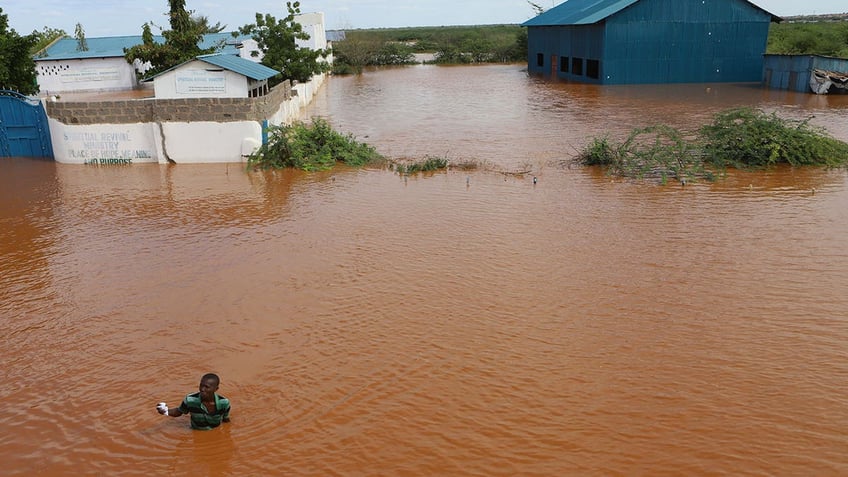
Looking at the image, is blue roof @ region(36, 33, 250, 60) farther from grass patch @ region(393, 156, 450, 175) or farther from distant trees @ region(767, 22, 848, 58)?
distant trees @ region(767, 22, 848, 58)

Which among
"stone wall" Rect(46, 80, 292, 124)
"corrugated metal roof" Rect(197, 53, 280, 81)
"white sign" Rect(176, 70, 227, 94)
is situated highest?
"corrugated metal roof" Rect(197, 53, 280, 81)

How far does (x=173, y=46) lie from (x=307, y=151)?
47.3 feet

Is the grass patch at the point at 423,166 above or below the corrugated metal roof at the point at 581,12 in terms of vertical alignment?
below

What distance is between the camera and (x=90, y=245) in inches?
494

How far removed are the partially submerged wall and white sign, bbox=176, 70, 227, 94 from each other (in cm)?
115

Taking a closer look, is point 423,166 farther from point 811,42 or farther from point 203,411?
point 811,42

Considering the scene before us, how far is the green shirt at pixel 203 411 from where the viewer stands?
6.50 metres

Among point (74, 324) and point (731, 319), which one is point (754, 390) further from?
point (74, 324)

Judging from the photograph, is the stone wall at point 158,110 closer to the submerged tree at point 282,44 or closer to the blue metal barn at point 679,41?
the submerged tree at point 282,44

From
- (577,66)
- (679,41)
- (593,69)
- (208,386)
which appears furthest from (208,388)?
(577,66)

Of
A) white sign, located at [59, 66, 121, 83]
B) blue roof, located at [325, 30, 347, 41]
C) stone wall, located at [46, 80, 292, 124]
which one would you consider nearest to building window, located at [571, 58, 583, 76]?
white sign, located at [59, 66, 121, 83]

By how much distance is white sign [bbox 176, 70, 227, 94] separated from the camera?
63.6ft

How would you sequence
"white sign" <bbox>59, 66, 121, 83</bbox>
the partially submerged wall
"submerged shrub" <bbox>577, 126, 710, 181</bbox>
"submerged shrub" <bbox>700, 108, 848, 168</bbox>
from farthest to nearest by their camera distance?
"white sign" <bbox>59, 66, 121, 83</bbox>
the partially submerged wall
"submerged shrub" <bbox>700, 108, 848, 168</bbox>
"submerged shrub" <bbox>577, 126, 710, 181</bbox>

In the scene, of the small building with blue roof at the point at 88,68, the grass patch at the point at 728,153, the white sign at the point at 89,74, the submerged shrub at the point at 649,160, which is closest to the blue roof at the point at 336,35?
the small building with blue roof at the point at 88,68
